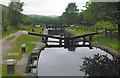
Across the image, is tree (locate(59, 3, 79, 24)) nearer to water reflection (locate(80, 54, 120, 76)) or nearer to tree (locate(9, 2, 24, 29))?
tree (locate(9, 2, 24, 29))

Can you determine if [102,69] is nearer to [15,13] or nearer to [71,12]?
[15,13]

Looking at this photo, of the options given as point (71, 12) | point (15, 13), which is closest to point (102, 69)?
point (15, 13)

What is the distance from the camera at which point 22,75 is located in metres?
7.33

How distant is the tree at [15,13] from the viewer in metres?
34.0

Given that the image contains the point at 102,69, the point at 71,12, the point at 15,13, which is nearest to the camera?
the point at 102,69

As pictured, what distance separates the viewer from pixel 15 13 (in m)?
34.8

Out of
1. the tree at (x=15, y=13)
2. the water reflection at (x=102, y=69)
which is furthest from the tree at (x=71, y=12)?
the water reflection at (x=102, y=69)

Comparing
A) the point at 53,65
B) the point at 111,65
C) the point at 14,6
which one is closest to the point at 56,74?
the point at 53,65

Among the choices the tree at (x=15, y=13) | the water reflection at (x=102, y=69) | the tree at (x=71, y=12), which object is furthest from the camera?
the tree at (x=71, y=12)

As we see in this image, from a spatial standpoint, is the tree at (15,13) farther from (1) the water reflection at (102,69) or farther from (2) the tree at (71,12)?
(1) the water reflection at (102,69)

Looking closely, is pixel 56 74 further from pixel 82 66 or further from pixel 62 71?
pixel 82 66

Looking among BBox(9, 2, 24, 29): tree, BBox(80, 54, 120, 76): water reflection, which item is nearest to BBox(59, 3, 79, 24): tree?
BBox(9, 2, 24, 29): tree

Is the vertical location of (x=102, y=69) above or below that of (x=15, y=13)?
below

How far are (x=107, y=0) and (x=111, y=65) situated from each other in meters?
11.5
